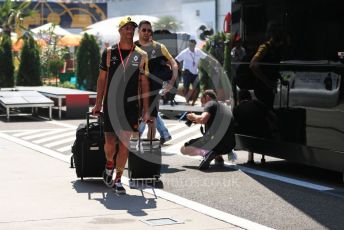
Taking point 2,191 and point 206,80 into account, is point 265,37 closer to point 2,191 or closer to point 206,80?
point 2,191

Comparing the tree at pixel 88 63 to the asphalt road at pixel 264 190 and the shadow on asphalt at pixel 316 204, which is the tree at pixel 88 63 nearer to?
the asphalt road at pixel 264 190

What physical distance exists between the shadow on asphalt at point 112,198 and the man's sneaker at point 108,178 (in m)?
0.07

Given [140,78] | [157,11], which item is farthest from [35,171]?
[157,11]

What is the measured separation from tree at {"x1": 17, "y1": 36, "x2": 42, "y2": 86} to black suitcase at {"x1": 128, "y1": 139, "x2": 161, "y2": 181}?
629 inches

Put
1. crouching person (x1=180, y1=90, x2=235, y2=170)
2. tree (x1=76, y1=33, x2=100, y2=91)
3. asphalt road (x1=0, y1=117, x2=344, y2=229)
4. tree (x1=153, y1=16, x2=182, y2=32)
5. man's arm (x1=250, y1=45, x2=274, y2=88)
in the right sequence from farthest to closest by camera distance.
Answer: tree (x1=153, y1=16, x2=182, y2=32) → tree (x1=76, y1=33, x2=100, y2=91) → crouching person (x1=180, y1=90, x2=235, y2=170) → man's arm (x1=250, y1=45, x2=274, y2=88) → asphalt road (x1=0, y1=117, x2=344, y2=229)

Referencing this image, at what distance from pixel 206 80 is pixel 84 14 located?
268ft

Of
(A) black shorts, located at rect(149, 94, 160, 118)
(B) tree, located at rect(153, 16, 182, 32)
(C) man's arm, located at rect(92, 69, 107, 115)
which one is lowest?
(A) black shorts, located at rect(149, 94, 160, 118)

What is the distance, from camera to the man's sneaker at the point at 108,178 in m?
8.94

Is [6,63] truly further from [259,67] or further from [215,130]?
[259,67]

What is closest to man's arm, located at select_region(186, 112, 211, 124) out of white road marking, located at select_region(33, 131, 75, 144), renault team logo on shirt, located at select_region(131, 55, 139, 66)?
renault team logo on shirt, located at select_region(131, 55, 139, 66)

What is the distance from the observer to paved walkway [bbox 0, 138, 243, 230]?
7.09m

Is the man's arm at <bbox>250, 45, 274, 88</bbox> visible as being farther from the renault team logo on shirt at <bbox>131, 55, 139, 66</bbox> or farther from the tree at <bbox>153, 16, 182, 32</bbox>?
the tree at <bbox>153, 16, 182, 32</bbox>

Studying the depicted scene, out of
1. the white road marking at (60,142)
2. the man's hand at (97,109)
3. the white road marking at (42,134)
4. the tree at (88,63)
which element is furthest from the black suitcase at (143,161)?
the tree at (88,63)

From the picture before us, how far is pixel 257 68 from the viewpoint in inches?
415
